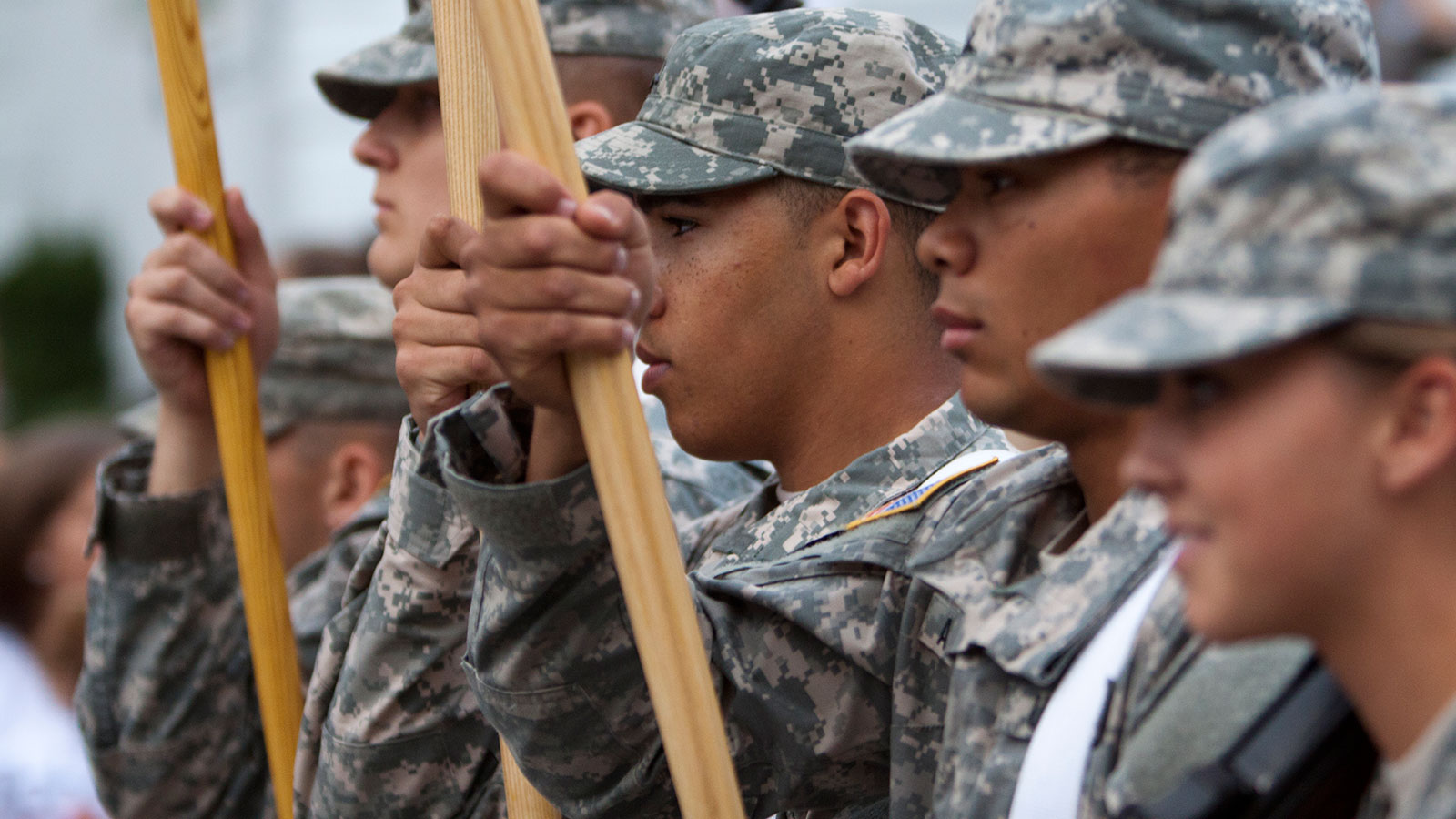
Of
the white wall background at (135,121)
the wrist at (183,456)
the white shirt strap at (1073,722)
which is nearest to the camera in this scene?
the white shirt strap at (1073,722)

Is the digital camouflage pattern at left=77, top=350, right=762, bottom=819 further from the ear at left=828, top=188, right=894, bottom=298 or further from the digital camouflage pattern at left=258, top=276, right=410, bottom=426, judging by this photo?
the ear at left=828, top=188, right=894, bottom=298

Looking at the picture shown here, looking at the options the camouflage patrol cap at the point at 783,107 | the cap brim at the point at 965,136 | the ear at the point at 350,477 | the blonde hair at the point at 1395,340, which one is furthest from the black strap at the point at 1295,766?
the ear at the point at 350,477

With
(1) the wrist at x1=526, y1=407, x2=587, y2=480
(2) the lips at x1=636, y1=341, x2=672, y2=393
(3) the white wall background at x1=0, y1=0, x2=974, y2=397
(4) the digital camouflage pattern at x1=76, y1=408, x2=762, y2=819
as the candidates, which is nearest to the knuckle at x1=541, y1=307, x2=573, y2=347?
(1) the wrist at x1=526, y1=407, x2=587, y2=480

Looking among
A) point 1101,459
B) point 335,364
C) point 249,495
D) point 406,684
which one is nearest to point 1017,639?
point 1101,459

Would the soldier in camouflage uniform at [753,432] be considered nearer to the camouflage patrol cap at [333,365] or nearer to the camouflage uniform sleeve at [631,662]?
the camouflage uniform sleeve at [631,662]

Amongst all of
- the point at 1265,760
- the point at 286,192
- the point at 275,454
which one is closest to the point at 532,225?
the point at 1265,760

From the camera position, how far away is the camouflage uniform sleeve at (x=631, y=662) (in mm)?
1862

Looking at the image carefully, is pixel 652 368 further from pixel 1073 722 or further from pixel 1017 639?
pixel 1073 722

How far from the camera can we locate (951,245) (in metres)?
1.76

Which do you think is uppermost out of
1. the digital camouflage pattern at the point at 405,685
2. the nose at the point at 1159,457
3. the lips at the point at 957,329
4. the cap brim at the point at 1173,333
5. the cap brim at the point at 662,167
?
the cap brim at the point at 1173,333

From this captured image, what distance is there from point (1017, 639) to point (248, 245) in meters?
1.82

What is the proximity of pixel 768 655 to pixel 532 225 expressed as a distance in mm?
712

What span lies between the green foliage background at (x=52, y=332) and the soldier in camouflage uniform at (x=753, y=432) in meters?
13.2

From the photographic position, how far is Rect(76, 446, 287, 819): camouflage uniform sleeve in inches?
118
